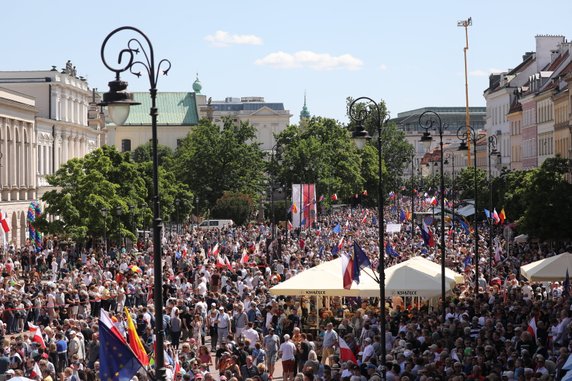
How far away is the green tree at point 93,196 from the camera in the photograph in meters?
64.6

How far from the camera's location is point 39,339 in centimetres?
2623

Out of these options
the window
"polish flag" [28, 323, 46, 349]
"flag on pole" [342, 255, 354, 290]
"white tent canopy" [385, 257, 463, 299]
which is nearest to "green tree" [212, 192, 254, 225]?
"white tent canopy" [385, 257, 463, 299]

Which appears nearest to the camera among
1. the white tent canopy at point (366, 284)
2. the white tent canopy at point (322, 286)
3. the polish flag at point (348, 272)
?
the polish flag at point (348, 272)

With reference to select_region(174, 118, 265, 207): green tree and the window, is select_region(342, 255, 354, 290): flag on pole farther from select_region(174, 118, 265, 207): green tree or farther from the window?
the window

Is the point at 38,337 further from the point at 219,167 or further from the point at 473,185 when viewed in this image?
the point at 219,167

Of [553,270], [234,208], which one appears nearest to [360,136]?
[553,270]

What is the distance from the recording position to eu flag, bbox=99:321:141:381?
17750mm

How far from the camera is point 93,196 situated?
65.4 m

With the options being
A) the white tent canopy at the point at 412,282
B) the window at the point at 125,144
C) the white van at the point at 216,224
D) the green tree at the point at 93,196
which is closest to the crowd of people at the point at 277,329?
the white tent canopy at the point at 412,282

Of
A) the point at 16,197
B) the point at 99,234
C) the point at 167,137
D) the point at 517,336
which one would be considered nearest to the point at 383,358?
the point at 517,336

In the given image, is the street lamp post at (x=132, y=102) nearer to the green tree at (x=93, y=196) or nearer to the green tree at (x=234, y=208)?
the green tree at (x=93, y=196)

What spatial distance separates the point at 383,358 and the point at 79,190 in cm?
4528

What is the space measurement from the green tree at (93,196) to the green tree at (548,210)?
19100 millimetres

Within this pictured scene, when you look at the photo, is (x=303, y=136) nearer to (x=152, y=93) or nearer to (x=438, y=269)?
(x=438, y=269)
